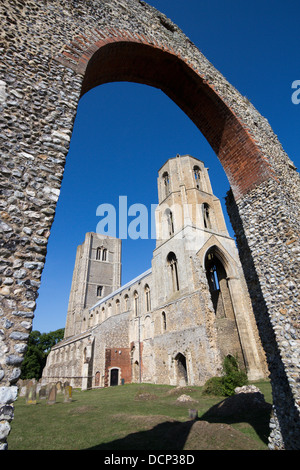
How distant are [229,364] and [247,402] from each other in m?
5.73

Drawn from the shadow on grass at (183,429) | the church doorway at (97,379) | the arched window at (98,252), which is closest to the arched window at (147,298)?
the church doorway at (97,379)

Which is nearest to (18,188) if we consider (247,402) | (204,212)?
(247,402)

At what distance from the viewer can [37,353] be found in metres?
45.4

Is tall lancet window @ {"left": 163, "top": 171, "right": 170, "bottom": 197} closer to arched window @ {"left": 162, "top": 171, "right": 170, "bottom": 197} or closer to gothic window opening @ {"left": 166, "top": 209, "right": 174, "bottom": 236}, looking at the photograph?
arched window @ {"left": 162, "top": 171, "right": 170, "bottom": 197}

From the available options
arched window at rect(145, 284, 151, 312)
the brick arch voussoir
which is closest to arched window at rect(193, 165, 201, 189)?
arched window at rect(145, 284, 151, 312)

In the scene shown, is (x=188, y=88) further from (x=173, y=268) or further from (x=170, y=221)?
(x=170, y=221)

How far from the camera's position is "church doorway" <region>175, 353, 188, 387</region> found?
19333 millimetres

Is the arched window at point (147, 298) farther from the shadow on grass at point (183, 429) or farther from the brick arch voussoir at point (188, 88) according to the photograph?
the brick arch voussoir at point (188, 88)

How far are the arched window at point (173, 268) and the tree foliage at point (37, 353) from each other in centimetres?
2871

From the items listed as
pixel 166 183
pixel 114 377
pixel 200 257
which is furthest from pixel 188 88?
pixel 114 377

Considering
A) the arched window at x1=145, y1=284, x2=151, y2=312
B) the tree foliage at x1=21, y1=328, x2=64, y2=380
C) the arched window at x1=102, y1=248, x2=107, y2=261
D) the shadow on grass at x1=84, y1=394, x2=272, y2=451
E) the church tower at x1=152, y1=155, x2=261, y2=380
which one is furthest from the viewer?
the arched window at x1=102, y1=248, x2=107, y2=261

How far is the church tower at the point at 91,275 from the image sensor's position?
4684 cm

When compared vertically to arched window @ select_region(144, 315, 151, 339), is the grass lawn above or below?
below

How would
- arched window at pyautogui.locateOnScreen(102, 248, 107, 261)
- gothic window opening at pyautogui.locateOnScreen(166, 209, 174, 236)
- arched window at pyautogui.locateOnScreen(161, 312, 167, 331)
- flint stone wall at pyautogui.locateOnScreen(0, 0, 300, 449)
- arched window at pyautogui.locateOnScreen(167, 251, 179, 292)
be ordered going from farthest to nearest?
arched window at pyautogui.locateOnScreen(102, 248, 107, 261) < gothic window opening at pyautogui.locateOnScreen(166, 209, 174, 236) < arched window at pyautogui.locateOnScreen(167, 251, 179, 292) < arched window at pyautogui.locateOnScreen(161, 312, 167, 331) < flint stone wall at pyautogui.locateOnScreen(0, 0, 300, 449)
